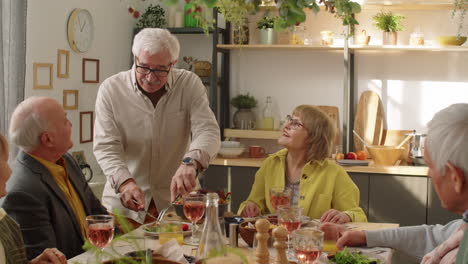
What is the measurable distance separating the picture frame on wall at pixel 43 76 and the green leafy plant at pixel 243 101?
1552 millimetres

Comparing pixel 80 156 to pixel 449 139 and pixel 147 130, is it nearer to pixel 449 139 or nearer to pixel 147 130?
pixel 147 130

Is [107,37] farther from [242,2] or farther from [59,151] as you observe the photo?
[242,2]

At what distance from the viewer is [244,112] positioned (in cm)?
532

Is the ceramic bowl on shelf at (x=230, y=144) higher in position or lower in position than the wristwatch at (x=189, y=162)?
lower

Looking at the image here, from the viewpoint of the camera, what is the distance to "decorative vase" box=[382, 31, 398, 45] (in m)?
4.89

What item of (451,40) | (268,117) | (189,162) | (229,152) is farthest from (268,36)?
(189,162)

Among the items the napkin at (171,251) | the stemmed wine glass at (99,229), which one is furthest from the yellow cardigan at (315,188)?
the stemmed wine glass at (99,229)

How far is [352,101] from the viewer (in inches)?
204

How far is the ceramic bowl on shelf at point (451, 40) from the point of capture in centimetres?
472

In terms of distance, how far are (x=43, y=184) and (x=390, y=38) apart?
320 centimetres

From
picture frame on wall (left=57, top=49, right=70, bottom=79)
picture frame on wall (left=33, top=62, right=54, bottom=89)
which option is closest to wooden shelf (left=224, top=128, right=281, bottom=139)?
picture frame on wall (left=57, top=49, right=70, bottom=79)

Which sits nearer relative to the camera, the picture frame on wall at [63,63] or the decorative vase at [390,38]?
A: the picture frame on wall at [63,63]

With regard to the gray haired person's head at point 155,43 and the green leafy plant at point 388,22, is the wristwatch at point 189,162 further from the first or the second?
the green leafy plant at point 388,22

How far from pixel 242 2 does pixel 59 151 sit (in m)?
1.26
